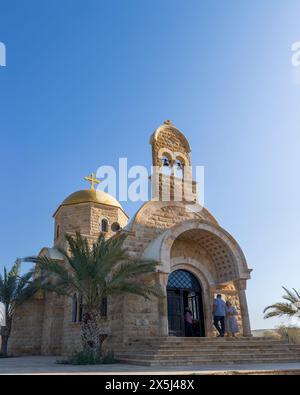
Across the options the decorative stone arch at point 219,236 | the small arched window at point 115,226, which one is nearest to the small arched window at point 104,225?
the small arched window at point 115,226

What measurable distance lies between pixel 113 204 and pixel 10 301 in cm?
780

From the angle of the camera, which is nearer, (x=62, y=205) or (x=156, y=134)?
(x=156, y=134)

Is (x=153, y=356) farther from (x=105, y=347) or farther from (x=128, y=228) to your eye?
(x=128, y=228)

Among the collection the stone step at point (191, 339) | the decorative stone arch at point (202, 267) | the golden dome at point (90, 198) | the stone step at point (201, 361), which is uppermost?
the golden dome at point (90, 198)

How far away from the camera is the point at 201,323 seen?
1411 cm

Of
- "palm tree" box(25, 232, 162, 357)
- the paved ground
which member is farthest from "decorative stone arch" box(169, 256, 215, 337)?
the paved ground

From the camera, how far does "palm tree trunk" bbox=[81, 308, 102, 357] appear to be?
10367mm

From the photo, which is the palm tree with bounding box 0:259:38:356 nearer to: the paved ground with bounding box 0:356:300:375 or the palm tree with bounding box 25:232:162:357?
the palm tree with bounding box 25:232:162:357

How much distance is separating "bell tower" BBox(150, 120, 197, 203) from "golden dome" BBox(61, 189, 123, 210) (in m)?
5.96

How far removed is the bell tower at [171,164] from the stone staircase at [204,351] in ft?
20.8

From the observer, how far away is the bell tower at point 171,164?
1539cm

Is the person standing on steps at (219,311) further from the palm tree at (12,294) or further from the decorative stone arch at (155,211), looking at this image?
the palm tree at (12,294)

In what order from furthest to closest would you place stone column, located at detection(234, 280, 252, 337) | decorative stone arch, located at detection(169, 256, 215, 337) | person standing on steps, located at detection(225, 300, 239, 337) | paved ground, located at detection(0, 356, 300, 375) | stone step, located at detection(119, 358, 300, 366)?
decorative stone arch, located at detection(169, 256, 215, 337), stone column, located at detection(234, 280, 252, 337), person standing on steps, located at detection(225, 300, 239, 337), stone step, located at detection(119, 358, 300, 366), paved ground, located at detection(0, 356, 300, 375)
